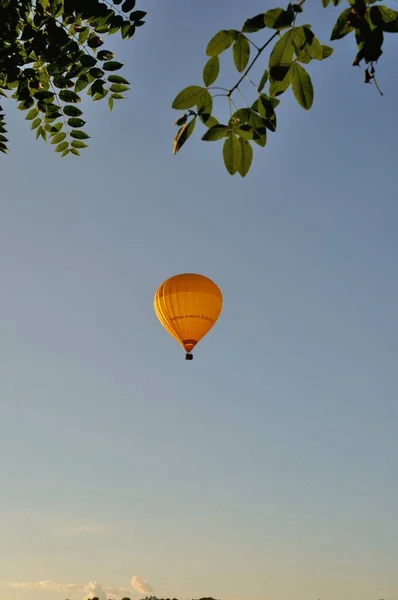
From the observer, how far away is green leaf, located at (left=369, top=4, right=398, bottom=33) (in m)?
2.89

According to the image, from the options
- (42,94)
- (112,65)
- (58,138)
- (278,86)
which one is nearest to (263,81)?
(278,86)

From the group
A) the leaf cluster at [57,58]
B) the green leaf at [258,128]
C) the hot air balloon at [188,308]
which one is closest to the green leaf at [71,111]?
the leaf cluster at [57,58]

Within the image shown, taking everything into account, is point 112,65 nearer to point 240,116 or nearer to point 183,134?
point 240,116

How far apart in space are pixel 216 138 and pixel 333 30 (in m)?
0.69

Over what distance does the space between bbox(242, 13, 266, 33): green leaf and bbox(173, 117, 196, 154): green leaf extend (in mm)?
422

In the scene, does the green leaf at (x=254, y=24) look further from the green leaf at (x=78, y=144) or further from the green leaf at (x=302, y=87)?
the green leaf at (x=78, y=144)

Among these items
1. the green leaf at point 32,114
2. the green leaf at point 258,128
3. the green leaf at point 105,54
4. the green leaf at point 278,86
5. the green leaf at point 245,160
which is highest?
the green leaf at point 105,54

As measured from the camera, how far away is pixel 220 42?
286cm

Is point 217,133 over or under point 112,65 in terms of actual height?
under

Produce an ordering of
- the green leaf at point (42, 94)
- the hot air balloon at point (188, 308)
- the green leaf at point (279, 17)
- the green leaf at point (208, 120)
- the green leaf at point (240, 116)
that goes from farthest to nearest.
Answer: the hot air balloon at point (188, 308)
the green leaf at point (42, 94)
the green leaf at point (240, 116)
the green leaf at point (208, 120)
the green leaf at point (279, 17)

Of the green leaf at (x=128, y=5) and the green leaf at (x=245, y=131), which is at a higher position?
the green leaf at (x=128, y=5)

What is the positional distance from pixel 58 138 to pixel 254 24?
4.98 metres

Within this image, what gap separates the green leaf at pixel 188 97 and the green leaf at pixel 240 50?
0.63 ft

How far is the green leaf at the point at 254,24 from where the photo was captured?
9.55 ft
